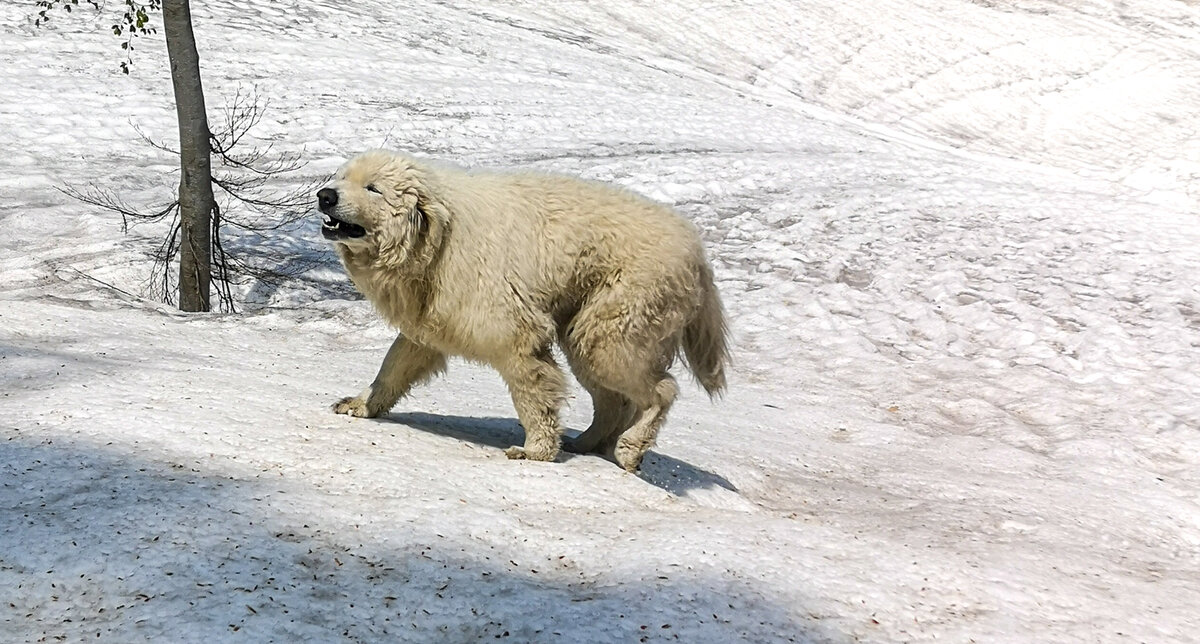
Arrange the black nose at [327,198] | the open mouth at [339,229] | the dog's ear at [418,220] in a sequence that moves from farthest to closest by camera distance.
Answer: the dog's ear at [418,220] < the open mouth at [339,229] < the black nose at [327,198]

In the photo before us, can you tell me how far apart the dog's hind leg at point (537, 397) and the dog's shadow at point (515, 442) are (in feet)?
0.99

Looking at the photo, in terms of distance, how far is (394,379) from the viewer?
6758mm

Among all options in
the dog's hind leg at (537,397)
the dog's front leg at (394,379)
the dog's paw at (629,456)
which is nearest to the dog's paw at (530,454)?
the dog's hind leg at (537,397)

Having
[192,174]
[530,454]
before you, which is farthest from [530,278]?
[192,174]

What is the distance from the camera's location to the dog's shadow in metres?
6.59

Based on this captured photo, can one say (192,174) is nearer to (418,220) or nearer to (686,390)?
(686,390)

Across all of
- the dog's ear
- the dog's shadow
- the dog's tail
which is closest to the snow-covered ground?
the dog's shadow

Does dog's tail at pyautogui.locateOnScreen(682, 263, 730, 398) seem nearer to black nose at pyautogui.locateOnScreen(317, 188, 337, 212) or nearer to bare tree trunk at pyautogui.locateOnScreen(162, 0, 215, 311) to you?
black nose at pyautogui.locateOnScreen(317, 188, 337, 212)

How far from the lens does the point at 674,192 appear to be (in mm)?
15750

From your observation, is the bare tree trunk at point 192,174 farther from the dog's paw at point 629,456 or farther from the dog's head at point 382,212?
the dog's paw at point 629,456

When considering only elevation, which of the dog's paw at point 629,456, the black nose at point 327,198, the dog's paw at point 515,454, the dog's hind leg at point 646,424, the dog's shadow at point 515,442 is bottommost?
the dog's shadow at point 515,442

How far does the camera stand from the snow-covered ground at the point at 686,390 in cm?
425

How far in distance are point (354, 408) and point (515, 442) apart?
1.08 metres

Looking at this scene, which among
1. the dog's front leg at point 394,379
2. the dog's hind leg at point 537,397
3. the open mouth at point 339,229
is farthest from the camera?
the dog's front leg at point 394,379
